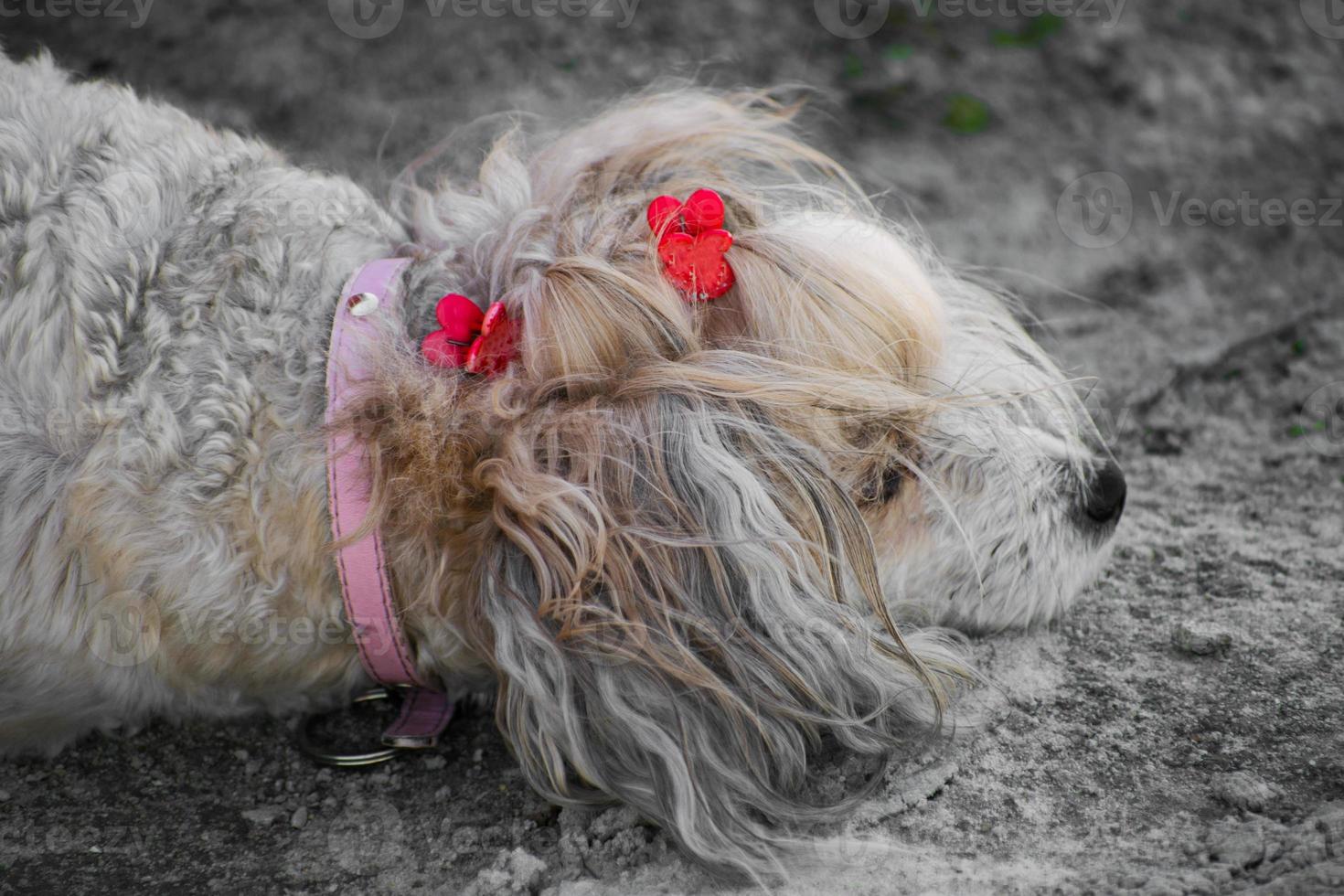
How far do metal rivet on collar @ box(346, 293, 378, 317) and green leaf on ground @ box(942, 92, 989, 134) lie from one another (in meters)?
3.56

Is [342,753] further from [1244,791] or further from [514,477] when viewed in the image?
[1244,791]

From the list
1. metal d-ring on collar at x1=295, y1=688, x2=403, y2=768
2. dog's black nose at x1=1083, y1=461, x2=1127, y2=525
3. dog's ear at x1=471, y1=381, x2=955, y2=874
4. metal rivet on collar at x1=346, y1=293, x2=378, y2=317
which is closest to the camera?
dog's ear at x1=471, y1=381, x2=955, y2=874

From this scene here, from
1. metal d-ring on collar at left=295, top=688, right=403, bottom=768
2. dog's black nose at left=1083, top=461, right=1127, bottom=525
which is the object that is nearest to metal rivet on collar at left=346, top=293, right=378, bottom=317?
metal d-ring on collar at left=295, top=688, right=403, bottom=768

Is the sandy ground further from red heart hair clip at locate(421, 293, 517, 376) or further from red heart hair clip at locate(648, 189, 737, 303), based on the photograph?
red heart hair clip at locate(648, 189, 737, 303)

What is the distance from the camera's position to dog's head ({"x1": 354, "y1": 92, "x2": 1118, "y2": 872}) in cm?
206

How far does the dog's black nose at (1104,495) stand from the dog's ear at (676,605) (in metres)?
0.80

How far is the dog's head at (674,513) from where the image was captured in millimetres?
2059

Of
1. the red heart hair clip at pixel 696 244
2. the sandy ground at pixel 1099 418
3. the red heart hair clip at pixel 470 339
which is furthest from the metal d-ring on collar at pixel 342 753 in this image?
the red heart hair clip at pixel 696 244

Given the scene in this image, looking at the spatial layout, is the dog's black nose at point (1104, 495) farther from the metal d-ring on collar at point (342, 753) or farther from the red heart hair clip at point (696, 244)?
the metal d-ring on collar at point (342, 753)

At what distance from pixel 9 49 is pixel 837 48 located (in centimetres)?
359

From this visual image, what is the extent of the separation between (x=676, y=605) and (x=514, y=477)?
1.29 ft

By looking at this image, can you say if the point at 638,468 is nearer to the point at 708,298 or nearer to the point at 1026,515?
the point at 708,298

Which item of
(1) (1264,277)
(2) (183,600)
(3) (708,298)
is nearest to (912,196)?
(1) (1264,277)

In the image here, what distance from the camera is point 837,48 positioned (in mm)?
5199
